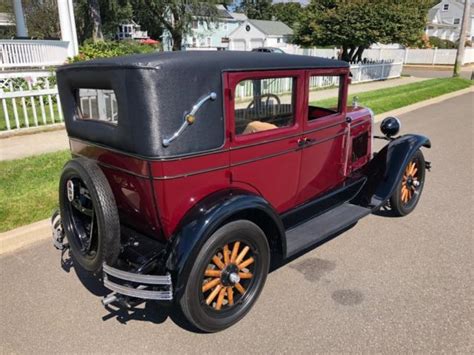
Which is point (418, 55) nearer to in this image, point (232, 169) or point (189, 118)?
point (232, 169)

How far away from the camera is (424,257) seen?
11.9ft

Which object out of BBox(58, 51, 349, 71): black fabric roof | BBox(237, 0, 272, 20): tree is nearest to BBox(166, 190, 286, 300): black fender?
BBox(58, 51, 349, 71): black fabric roof

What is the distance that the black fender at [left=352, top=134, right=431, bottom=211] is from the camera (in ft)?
13.0

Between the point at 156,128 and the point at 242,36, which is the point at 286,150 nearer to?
the point at 156,128

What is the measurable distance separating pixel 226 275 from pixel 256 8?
8594 cm

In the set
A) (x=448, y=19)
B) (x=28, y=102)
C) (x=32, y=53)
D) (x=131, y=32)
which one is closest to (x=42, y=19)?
(x=131, y=32)

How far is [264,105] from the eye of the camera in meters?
3.13

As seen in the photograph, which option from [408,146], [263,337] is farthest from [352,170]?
[263,337]

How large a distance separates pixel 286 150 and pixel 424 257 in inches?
67.2

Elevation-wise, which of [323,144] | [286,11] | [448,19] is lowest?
[323,144]

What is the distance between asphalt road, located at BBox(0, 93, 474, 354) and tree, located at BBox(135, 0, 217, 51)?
18.6 m

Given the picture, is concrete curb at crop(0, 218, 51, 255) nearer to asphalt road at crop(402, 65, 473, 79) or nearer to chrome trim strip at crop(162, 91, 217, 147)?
chrome trim strip at crop(162, 91, 217, 147)

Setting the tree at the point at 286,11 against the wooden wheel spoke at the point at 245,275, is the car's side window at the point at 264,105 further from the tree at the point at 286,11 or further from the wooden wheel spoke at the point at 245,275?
the tree at the point at 286,11

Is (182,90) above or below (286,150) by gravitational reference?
above
